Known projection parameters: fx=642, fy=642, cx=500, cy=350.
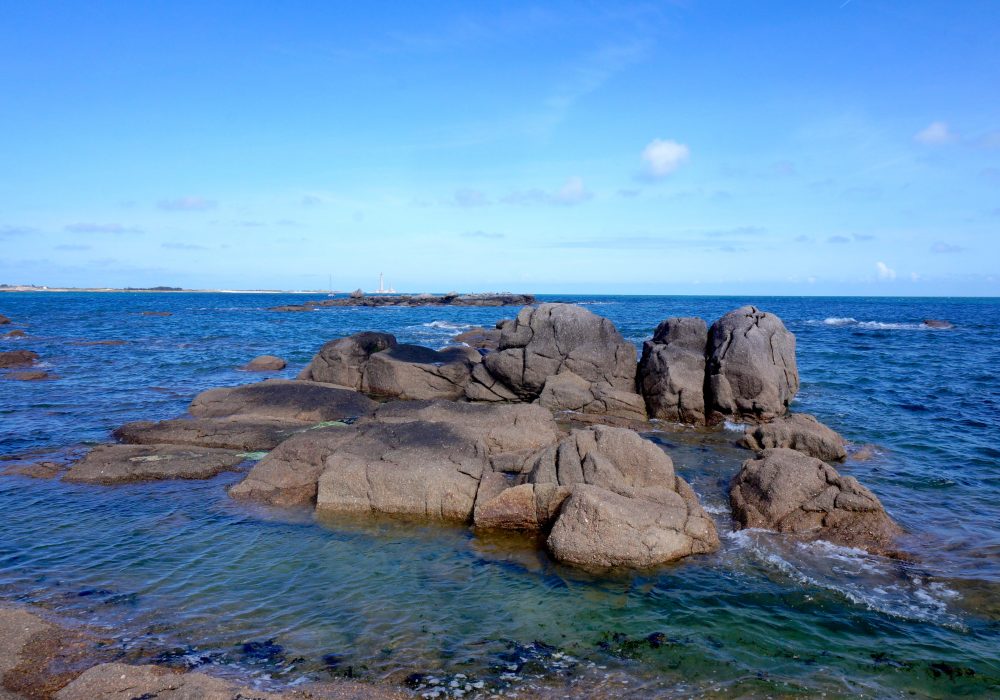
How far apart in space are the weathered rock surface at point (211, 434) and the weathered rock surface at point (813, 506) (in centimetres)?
1155

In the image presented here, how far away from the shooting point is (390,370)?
24875 millimetres

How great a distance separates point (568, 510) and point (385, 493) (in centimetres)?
396

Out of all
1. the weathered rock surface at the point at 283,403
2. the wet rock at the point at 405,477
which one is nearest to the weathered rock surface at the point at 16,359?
the weathered rock surface at the point at 283,403

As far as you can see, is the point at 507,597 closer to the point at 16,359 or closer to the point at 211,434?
the point at 211,434

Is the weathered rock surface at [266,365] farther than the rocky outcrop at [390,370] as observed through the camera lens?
Yes

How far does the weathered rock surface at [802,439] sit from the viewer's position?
54.2ft

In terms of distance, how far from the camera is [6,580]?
9.55m

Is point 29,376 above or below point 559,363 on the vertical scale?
below

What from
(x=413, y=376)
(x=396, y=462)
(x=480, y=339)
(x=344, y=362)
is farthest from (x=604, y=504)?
(x=480, y=339)

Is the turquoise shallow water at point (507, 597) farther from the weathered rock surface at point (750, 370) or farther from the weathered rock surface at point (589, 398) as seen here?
the weathered rock surface at point (589, 398)

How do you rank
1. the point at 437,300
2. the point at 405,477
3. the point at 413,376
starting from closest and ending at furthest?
Result: 1. the point at 405,477
2. the point at 413,376
3. the point at 437,300

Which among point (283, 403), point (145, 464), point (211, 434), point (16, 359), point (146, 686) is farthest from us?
point (16, 359)

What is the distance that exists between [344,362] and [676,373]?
12.8 m

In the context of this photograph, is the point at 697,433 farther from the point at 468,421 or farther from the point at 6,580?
the point at 6,580
